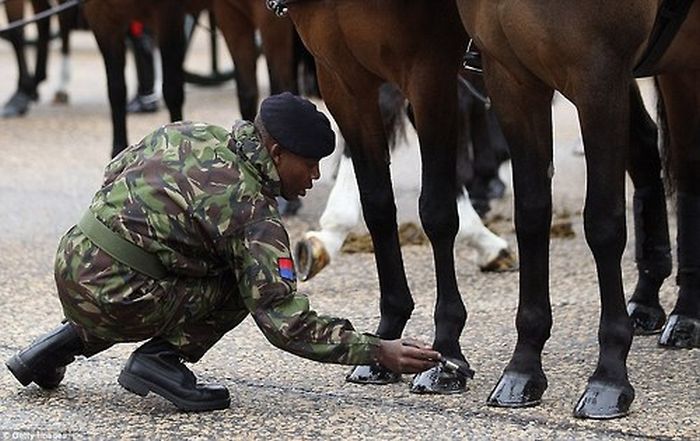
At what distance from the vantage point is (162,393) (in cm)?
455

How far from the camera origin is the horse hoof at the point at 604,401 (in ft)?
14.3

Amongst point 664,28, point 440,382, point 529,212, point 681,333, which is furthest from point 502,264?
point 664,28

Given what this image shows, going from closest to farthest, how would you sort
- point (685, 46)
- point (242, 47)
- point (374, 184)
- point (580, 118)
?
1. point (580, 118)
2. point (685, 46)
3. point (374, 184)
4. point (242, 47)

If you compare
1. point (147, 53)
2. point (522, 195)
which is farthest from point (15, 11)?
point (522, 195)

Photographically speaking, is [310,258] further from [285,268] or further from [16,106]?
[16,106]

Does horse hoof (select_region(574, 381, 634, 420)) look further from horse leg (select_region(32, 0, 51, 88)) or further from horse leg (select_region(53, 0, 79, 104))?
horse leg (select_region(53, 0, 79, 104))

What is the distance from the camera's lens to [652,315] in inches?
220

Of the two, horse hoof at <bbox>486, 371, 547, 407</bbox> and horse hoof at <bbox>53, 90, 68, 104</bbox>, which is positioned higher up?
horse hoof at <bbox>486, 371, 547, 407</bbox>

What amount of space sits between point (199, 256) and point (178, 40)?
418 cm

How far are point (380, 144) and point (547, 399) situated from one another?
95 cm

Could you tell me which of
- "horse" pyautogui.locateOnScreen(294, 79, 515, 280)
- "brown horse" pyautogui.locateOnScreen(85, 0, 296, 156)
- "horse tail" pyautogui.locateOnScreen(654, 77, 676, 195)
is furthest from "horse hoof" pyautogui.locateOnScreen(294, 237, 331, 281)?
"brown horse" pyautogui.locateOnScreen(85, 0, 296, 156)

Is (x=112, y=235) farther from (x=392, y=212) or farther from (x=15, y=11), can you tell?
(x=15, y=11)

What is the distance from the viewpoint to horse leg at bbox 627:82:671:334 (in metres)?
5.61

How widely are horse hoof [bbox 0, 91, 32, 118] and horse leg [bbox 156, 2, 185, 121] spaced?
4072 mm
